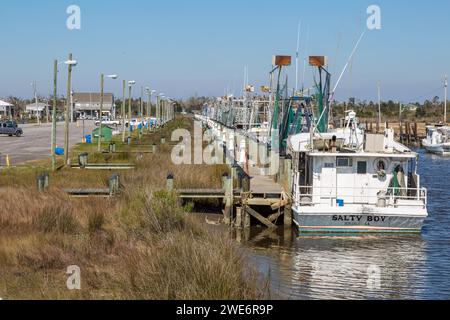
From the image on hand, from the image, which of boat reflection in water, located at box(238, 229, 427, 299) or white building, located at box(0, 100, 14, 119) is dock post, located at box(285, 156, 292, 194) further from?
white building, located at box(0, 100, 14, 119)

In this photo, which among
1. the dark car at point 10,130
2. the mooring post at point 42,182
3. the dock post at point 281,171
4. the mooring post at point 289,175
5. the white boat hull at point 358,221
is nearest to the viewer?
the white boat hull at point 358,221

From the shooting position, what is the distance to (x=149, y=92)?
90.5m

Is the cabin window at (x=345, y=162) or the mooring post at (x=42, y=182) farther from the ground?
the cabin window at (x=345, y=162)

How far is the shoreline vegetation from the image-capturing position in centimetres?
1218

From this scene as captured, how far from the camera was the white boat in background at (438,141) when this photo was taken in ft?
260

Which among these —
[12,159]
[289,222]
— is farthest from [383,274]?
[12,159]

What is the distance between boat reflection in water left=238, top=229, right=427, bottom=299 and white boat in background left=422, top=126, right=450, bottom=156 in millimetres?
56799

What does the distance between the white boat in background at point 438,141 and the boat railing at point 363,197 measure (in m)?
56.5

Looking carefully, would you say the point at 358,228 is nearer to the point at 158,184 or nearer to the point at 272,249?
the point at 272,249

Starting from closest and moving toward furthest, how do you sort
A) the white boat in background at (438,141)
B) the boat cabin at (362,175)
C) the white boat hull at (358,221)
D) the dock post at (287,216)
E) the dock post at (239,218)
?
the white boat hull at (358,221), the boat cabin at (362,175), the dock post at (287,216), the dock post at (239,218), the white boat in background at (438,141)

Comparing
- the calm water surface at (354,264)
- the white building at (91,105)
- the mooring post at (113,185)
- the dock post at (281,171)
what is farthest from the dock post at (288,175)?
the white building at (91,105)

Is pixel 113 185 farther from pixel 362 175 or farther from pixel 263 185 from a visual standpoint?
pixel 362 175

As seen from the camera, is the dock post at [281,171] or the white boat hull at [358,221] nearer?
the white boat hull at [358,221]

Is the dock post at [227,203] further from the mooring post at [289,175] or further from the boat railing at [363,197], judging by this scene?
the boat railing at [363,197]
